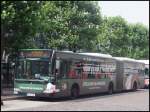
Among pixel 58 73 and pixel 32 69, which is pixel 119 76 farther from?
pixel 32 69

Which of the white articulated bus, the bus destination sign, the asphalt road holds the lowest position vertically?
the asphalt road

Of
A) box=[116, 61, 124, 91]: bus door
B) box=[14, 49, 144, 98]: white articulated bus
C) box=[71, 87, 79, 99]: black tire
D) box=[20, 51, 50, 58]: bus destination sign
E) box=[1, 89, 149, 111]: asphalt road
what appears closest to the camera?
box=[1, 89, 149, 111]: asphalt road

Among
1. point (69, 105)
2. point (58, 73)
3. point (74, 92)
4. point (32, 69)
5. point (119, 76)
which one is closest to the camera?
point (69, 105)

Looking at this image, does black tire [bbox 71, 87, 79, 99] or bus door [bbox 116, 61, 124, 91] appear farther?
bus door [bbox 116, 61, 124, 91]

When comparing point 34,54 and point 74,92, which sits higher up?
point 34,54

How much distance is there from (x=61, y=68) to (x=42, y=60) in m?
1.18

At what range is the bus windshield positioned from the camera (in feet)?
74.3

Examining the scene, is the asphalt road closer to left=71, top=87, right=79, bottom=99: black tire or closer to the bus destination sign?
left=71, top=87, right=79, bottom=99: black tire

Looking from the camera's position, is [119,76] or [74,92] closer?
[74,92]

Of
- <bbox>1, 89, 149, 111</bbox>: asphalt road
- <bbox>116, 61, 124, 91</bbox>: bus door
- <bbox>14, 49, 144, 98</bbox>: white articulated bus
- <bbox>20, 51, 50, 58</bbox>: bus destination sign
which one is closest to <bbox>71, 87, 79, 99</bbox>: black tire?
<bbox>14, 49, 144, 98</bbox>: white articulated bus

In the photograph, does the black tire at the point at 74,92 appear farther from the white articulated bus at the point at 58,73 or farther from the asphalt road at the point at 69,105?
the asphalt road at the point at 69,105

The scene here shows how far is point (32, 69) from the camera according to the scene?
74.9 ft

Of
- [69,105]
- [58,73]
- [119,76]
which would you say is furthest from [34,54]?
[119,76]

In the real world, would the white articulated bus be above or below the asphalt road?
above
